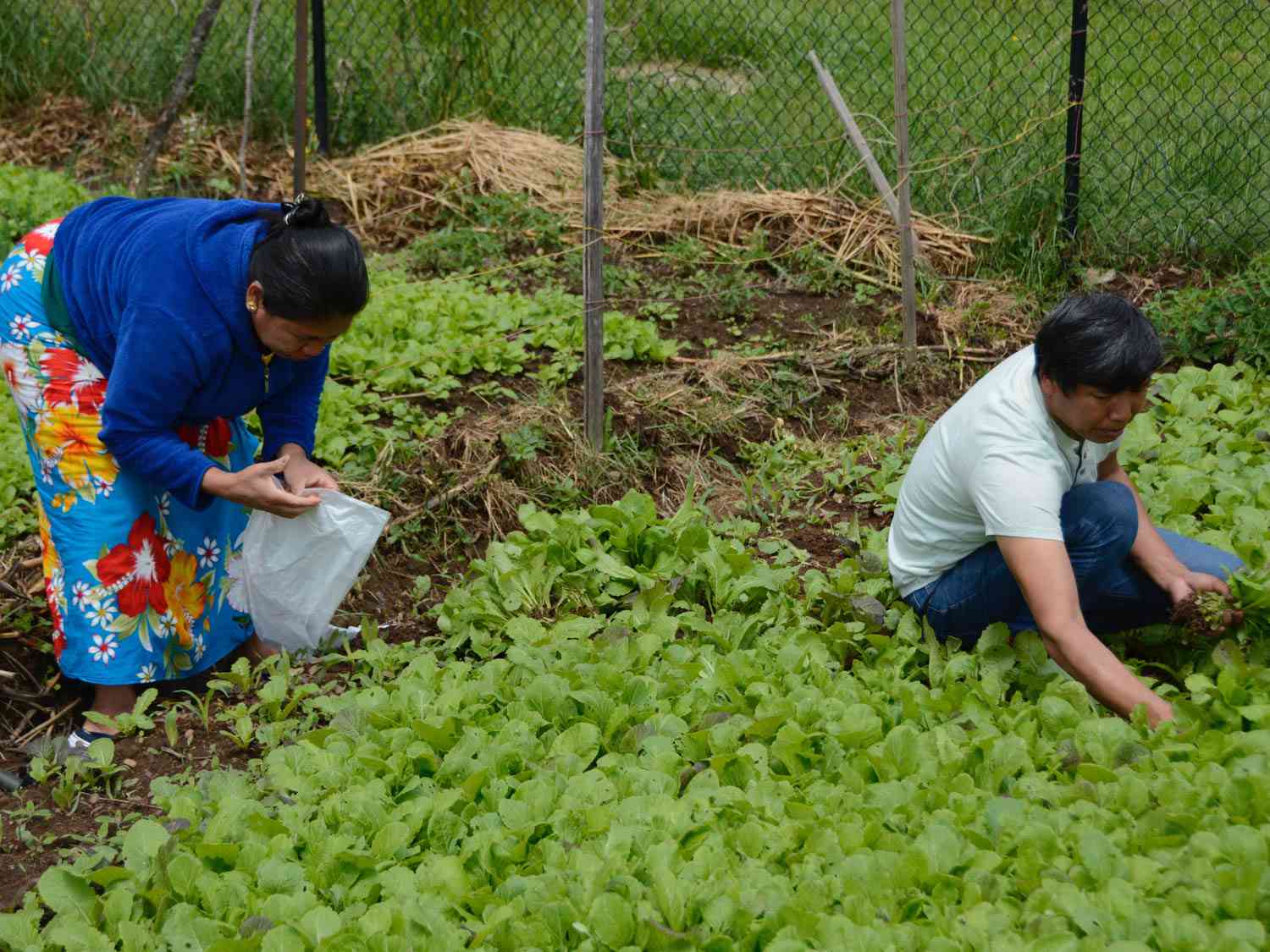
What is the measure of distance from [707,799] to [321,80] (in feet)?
18.1

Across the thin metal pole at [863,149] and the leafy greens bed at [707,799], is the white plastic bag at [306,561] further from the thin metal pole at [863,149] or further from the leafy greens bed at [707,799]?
the thin metal pole at [863,149]

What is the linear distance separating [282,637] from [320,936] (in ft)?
4.45

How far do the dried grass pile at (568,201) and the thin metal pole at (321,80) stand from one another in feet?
0.50

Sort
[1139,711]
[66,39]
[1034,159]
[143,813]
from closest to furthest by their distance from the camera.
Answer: [1139,711] → [143,813] → [1034,159] → [66,39]

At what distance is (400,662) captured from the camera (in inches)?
135

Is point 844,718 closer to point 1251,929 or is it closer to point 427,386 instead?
point 1251,929

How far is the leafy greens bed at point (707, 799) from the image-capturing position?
7.26 ft

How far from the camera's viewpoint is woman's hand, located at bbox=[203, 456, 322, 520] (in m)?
3.08

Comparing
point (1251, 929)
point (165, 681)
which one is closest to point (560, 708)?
point (165, 681)

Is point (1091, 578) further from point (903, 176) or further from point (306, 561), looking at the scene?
point (903, 176)

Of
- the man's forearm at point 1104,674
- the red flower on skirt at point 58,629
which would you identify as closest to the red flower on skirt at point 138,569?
the red flower on skirt at point 58,629

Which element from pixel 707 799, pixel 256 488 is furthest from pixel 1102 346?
pixel 256 488

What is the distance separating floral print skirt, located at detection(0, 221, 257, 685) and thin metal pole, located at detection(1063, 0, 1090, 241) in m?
4.00

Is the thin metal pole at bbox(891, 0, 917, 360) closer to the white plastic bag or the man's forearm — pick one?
the man's forearm
